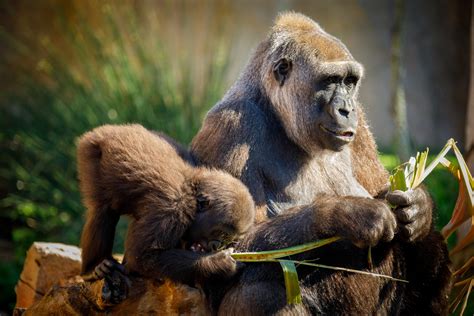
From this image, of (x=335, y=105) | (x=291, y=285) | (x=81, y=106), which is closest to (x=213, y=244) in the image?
(x=291, y=285)

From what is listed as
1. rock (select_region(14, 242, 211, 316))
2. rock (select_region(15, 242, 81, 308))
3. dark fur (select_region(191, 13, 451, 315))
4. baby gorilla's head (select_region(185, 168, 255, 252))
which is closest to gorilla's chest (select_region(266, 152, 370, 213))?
dark fur (select_region(191, 13, 451, 315))

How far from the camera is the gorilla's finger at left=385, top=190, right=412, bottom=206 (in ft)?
14.9

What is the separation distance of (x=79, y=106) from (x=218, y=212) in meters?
5.85

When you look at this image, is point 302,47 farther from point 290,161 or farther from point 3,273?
point 3,273

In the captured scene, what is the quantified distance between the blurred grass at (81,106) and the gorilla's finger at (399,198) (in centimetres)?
487

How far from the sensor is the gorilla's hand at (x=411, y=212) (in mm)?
4547

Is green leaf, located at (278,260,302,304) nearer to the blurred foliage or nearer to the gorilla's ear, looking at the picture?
the gorilla's ear

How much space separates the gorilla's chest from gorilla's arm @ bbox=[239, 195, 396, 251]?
32 cm

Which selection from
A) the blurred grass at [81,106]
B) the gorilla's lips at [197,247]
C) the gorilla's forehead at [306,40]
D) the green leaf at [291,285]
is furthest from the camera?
the blurred grass at [81,106]

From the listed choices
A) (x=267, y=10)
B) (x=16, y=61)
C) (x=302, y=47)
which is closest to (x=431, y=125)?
(x=267, y=10)

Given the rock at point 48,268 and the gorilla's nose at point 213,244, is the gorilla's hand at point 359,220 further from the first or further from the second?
the rock at point 48,268

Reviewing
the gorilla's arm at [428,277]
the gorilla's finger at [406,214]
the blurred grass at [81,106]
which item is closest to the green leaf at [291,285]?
the gorilla's finger at [406,214]

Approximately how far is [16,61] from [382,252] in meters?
8.79

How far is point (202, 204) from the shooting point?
15.6 ft
